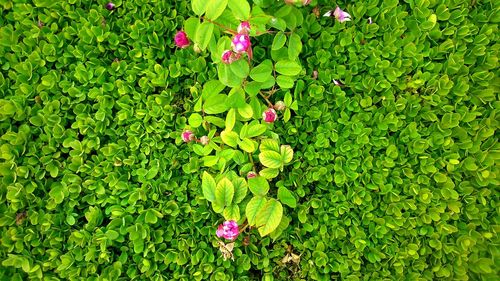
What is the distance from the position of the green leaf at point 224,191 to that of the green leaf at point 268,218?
0.11m

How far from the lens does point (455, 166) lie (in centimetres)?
142

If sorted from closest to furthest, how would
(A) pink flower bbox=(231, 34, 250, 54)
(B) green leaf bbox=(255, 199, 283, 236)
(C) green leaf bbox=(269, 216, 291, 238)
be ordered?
(A) pink flower bbox=(231, 34, 250, 54) → (B) green leaf bbox=(255, 199, 283, 236) → (C) green leaf bbox=(269, 216, 291, 238)

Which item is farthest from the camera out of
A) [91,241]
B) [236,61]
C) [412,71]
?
[412,71]

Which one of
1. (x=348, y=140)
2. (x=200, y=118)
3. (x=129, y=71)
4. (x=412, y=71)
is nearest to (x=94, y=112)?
(x=129, y=71)

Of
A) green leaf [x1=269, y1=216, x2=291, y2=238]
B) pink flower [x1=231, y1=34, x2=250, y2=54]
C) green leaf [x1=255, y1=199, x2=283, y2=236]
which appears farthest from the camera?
green leaf [x1=269, y1=216, x2=291, y2=238]

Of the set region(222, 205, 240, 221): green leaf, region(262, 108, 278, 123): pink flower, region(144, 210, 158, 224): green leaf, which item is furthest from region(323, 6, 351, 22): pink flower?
region(144, 210, 158, 224): green leaf

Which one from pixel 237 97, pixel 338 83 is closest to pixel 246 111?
pixel 237 97

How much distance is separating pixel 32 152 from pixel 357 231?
3.82 feet

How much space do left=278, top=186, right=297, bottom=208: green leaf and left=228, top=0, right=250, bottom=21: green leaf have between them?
58cm

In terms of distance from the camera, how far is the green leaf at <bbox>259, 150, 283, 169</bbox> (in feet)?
4.21

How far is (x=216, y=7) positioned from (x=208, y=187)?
56cm

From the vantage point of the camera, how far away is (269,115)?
1308 mm

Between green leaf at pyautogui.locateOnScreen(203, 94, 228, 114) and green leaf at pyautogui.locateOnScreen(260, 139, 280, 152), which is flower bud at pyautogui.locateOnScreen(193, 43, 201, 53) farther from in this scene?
green leaf at pyautogui.locateOnScreen(260, 139, 280, 152)

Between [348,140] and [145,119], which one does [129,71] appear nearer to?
[145,119]
